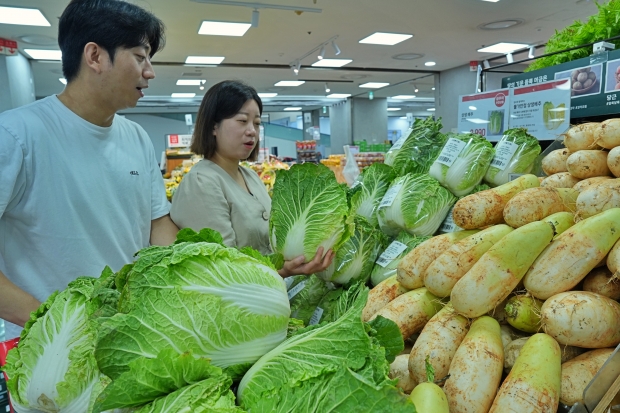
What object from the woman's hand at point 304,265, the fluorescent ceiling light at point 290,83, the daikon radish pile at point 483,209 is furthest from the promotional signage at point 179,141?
the daikon radish pile at point 483,209

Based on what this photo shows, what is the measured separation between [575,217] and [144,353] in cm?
136

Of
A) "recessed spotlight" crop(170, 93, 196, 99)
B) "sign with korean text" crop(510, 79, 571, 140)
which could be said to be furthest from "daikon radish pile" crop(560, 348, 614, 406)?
"recessed spotlight" crop(170, 93, 196, 99)

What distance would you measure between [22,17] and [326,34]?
585 cm

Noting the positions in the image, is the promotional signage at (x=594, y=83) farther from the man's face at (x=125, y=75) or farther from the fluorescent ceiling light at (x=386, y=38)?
the fluorescent ceiling light at (x=386, y=38)

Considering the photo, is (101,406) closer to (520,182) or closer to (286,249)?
(286,249)

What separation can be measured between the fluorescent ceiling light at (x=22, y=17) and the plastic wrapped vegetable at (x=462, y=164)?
7873mm

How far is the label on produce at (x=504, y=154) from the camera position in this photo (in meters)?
2.03

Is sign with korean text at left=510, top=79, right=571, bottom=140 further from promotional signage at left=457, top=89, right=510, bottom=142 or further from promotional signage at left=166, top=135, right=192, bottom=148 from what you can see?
promotional signage at left=166, top=135, right=192, bottom=148


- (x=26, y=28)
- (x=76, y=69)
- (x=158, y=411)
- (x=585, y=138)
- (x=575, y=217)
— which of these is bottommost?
(x=158, y=411)

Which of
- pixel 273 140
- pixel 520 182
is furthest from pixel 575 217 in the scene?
pixel 273 140

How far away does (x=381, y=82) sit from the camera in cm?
1698

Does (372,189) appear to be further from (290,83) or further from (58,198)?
(290,83)

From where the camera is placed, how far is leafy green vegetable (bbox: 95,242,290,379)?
79cm

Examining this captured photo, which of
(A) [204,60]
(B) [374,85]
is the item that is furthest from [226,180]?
(B) [374,85]
